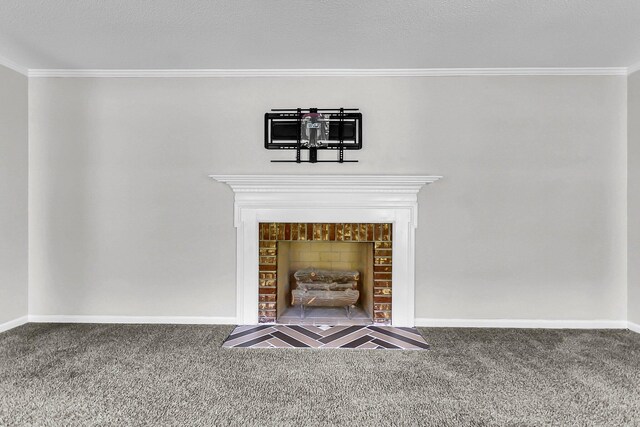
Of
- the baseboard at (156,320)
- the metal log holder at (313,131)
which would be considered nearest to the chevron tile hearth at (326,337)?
the baseboard at (156,320)

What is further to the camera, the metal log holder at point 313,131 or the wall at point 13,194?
the metal log holder at point 313,131

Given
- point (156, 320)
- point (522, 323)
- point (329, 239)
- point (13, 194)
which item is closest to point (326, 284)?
point (329, 239)

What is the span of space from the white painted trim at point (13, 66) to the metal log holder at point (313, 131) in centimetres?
205

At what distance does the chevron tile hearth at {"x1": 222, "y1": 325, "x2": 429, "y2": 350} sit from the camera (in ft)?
8.53

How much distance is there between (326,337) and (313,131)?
166 cm

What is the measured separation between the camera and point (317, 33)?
7.85 feet

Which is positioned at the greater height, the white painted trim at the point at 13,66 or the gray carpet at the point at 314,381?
the white painted trim at the point at 13,66

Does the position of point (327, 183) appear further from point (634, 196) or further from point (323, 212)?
point (634, 196)

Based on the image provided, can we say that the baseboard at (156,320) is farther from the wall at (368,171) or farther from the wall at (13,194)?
the wall at (13,194)

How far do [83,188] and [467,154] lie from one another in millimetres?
3265

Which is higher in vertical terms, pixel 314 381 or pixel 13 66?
pixel 13 66

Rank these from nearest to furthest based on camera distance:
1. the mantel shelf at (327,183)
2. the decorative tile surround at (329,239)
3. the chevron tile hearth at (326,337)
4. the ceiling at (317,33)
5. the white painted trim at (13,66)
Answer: the ceiling at (317,33) < the chevron tile hearth at (326,337) < the white painted trim at (13,66) < the mantel shelf at (327,183) < the decorative tile surround at (329,239)

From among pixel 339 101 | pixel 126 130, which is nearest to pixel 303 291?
pixel 339 101

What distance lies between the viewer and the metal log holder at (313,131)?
9.89ft
